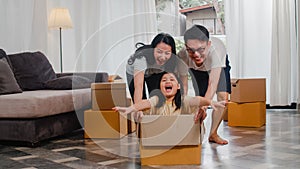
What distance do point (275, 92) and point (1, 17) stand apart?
134 inches

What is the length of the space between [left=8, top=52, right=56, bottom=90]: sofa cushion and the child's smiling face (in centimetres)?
210

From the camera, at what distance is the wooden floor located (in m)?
2.52

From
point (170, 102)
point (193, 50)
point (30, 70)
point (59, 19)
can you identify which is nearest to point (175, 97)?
point (170, 102)

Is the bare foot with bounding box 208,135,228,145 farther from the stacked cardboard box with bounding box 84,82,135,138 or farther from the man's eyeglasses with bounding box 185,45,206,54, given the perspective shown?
the man's eyeglasses with bounding box 185,45,206,54

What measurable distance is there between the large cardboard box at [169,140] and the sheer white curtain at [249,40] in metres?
2.89

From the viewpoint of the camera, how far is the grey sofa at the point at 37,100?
122 inches

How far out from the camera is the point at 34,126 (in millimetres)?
3100

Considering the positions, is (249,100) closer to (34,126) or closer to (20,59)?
(34,126)

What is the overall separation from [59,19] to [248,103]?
2.43 m

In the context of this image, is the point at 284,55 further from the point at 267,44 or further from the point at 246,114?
the point at 246,114

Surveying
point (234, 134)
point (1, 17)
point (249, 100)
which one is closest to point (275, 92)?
point (249, 100)

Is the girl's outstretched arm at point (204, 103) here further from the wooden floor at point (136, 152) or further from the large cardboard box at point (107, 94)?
the large cardboard box at point (107, 94)

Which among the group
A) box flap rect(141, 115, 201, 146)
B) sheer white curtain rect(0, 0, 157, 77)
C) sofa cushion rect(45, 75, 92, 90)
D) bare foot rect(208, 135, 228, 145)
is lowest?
bare foot rect(208, 135, 228, 145)

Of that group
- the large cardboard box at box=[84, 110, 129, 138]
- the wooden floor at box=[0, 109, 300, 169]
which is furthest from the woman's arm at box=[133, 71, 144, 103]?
the large cardboard box at box=[84, 110, 129, 138]
